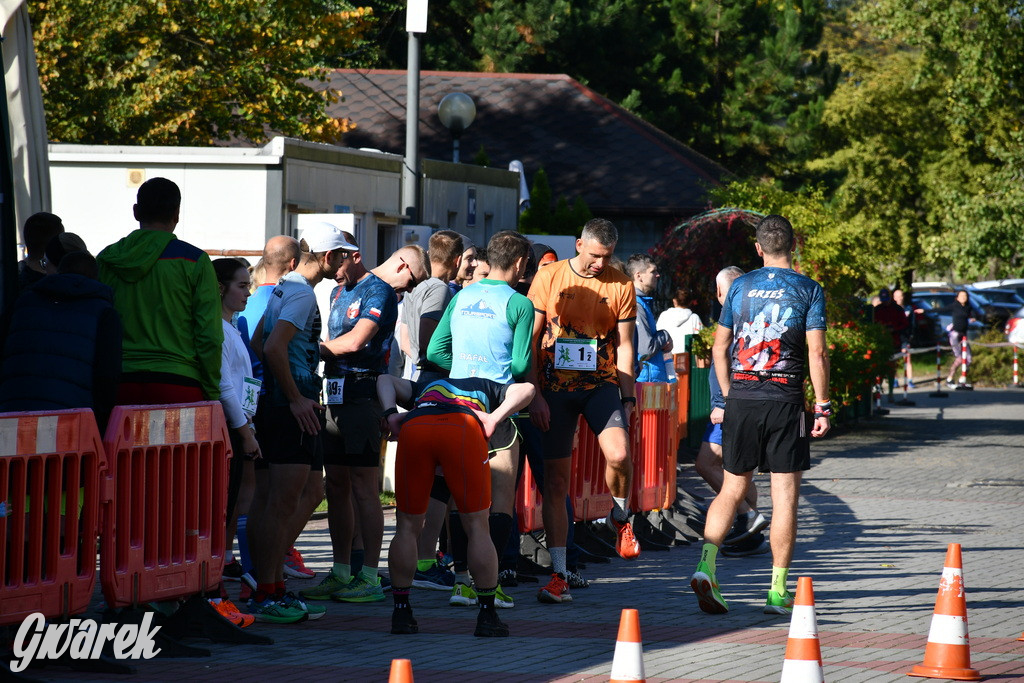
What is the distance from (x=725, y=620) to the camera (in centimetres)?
785

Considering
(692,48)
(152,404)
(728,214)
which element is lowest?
(152,404)

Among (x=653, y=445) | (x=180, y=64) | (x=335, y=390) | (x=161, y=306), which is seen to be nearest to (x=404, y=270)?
(x=335, y=390)

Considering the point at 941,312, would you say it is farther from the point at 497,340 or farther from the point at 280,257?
the point at 497,340

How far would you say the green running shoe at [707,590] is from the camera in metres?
7.87

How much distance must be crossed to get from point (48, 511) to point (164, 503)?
0.70m

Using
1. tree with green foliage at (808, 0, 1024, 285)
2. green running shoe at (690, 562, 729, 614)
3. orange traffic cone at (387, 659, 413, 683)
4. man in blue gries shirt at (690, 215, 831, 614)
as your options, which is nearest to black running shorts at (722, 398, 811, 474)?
man in blue gries shirt at (690, 215, 831, 614)

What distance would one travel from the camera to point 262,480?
7625 millimetres

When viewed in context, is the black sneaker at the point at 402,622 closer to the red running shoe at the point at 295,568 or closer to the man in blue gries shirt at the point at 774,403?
the man in blue gries shirt at the point at 774,403

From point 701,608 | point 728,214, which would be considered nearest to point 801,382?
point 701,608

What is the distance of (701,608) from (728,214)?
40.9 ft

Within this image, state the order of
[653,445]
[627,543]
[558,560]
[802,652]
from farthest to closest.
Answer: [653,445] → [627,543] → [558,560] → [802,652]

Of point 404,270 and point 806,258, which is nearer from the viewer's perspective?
point 404,270

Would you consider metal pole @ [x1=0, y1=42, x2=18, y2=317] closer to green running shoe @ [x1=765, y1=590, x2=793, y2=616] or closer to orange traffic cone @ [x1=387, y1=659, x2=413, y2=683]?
orange traffic cone @ [x1=387, y1=659, x2=413, y2=683]

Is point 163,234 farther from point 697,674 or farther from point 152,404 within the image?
point 697,674
